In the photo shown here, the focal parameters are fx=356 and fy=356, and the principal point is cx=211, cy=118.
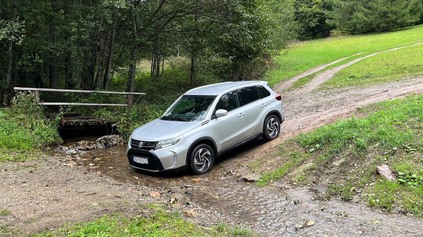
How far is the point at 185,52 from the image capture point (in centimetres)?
1769

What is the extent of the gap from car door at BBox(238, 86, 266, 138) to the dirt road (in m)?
0.55

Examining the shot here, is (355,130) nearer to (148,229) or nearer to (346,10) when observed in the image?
(148,229)

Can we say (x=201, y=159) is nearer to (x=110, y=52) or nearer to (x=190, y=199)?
(x=190, y=199)

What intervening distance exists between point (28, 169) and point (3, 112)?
4.07 m

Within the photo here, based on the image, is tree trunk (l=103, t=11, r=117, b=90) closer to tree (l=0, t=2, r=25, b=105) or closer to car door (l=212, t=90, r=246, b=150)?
tree (l=0, t=2, r=25, b=105)

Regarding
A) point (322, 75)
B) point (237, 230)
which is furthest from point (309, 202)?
point (322, 75)

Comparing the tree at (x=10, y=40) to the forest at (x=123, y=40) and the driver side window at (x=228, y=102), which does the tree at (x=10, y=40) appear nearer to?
the forest at (x=123, y=40)

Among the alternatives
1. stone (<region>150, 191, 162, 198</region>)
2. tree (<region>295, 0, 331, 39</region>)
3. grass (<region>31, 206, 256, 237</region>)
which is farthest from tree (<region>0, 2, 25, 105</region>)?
tree (<region>295, 0, 331, 39</region>)

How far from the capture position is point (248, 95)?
30.7ft

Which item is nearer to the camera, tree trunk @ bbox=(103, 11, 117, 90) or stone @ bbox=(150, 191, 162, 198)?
stone @ bbox=(150, 191, 162, 198)

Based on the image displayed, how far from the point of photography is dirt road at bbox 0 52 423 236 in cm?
500

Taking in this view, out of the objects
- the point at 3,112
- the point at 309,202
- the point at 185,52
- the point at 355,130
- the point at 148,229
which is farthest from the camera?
the point at 185,52

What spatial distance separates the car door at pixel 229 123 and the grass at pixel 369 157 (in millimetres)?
1177

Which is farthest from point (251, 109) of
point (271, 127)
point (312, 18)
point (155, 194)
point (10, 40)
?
point (312, 18)
